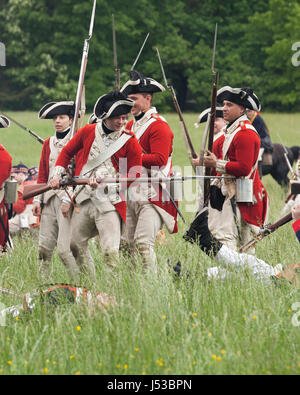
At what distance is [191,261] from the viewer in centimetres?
567

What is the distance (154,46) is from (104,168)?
29839mm

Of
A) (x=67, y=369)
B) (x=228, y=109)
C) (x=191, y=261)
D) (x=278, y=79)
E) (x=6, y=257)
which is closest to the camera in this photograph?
(x=67, y=369)

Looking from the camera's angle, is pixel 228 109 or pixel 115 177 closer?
pixel 115 177

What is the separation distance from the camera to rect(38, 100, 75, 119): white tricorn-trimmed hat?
671 cm

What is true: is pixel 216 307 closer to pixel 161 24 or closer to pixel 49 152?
pixel 49 152

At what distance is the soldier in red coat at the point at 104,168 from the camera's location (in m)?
5.82

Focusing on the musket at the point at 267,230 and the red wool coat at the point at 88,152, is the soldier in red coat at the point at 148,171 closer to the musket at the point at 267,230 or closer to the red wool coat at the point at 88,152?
the red wool coat at the point at 88,152

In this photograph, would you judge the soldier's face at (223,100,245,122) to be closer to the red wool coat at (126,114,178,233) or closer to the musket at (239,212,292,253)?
the red wool coat at (126,114,178,233)

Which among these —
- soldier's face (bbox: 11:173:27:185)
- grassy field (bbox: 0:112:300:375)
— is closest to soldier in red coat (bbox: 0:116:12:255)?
grassy field (bbox: 0:112:300:375)

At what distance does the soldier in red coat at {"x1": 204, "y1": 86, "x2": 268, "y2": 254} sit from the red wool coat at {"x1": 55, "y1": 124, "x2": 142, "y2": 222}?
0.64m

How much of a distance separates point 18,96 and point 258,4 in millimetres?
16136

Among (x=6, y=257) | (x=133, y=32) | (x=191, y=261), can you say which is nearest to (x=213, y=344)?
(x=191, y=261)

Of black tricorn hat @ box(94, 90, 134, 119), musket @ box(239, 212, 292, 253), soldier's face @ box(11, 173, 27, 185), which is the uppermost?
soldier's face @ box(11, 173, 27, 185)

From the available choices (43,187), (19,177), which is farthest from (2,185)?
(19,177)
